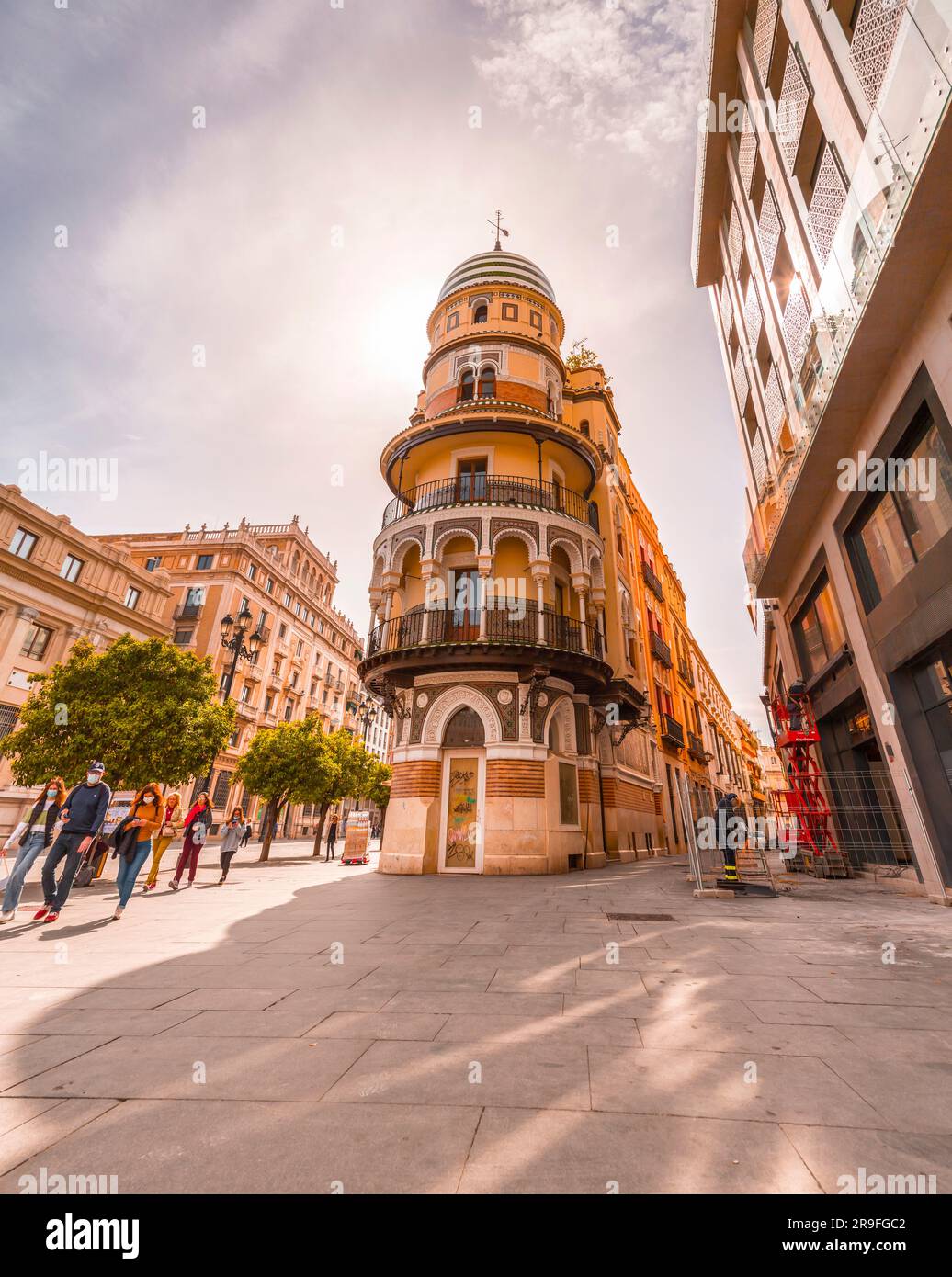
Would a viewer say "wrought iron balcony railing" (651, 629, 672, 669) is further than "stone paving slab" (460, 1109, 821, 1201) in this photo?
Yes

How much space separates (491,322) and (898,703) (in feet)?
62.0

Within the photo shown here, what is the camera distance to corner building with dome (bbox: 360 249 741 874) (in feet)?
47.4

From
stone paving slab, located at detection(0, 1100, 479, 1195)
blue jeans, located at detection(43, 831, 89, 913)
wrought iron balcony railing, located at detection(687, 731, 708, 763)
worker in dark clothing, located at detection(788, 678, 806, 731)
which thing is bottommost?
stone paving slab, located at detection(0, 1100, 479, 1195)

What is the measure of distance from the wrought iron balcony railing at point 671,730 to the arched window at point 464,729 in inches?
568

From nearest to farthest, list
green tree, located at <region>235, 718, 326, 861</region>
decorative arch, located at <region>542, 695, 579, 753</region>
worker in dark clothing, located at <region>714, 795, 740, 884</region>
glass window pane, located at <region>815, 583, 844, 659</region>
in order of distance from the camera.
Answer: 1. worker in dark clothing, located at <region>714, 795, 740, 884</region>
2. glass window pane, located at <region>815, 583, 844, 659</region>
3. decorative arch, located at <region>542, 695, 579, 753</region>
4. green tree, located at <region>235, 718, 326, 861</region>

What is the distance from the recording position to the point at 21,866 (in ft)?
24.9

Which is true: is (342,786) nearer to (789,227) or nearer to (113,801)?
(113,801)

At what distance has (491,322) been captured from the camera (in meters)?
21.0

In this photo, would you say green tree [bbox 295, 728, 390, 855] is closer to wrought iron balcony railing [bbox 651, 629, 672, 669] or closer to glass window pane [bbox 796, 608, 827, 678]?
wrought iron balcony railing [bbox 651, 629, 672, 669]

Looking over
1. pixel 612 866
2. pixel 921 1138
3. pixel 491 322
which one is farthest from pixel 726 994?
pixel 491 322

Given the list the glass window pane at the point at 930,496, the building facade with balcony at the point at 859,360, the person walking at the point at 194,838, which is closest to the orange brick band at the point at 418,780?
the person walking at the point at 194,838

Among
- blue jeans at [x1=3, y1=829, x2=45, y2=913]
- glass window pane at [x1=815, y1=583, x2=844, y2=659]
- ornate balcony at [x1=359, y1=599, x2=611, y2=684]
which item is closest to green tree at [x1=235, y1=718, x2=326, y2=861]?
ornate balcony at [x1=359, y1=599, x2=611, y2=684]

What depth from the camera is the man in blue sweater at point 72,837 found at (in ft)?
24.7

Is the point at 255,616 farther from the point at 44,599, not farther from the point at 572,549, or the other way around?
the point at 572,549
